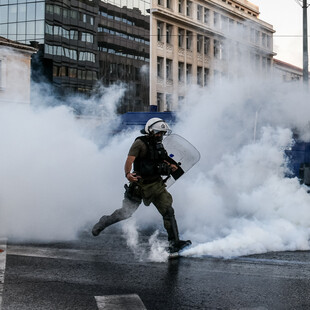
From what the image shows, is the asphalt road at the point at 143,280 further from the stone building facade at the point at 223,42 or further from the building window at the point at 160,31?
the building window at the point at 160,31

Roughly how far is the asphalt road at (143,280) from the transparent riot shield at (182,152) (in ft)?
4.92

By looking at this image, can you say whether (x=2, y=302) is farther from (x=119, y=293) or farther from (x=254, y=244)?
(x=254, y=244)

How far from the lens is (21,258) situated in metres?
6.13

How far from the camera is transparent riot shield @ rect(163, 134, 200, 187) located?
752 centimetres

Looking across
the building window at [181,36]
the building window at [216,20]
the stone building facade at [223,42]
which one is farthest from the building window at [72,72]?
the building window at [216,20]

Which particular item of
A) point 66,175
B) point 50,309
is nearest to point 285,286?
point 50,309

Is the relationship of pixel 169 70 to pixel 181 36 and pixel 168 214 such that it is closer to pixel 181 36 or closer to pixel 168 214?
pixel 181 36

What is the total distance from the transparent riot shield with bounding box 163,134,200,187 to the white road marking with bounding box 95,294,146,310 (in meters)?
3.01

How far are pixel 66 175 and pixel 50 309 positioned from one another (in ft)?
14.7

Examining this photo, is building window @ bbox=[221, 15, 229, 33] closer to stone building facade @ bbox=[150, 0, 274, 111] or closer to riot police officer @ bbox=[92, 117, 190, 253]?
stone building facade @ bbox=[150, 0, 274, 111]

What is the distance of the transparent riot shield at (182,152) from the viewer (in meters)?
7.52

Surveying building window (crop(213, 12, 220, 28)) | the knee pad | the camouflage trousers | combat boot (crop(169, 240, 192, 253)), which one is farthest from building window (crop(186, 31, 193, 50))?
combat boot (crop(169, 240, 192, 253))

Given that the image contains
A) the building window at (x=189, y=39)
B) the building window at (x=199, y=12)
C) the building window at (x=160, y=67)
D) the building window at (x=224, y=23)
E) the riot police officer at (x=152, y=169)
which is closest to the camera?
the riot police officer at (x=152, y=169)

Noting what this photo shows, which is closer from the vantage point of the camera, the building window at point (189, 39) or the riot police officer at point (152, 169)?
the riot police officer at point (152, 169)
